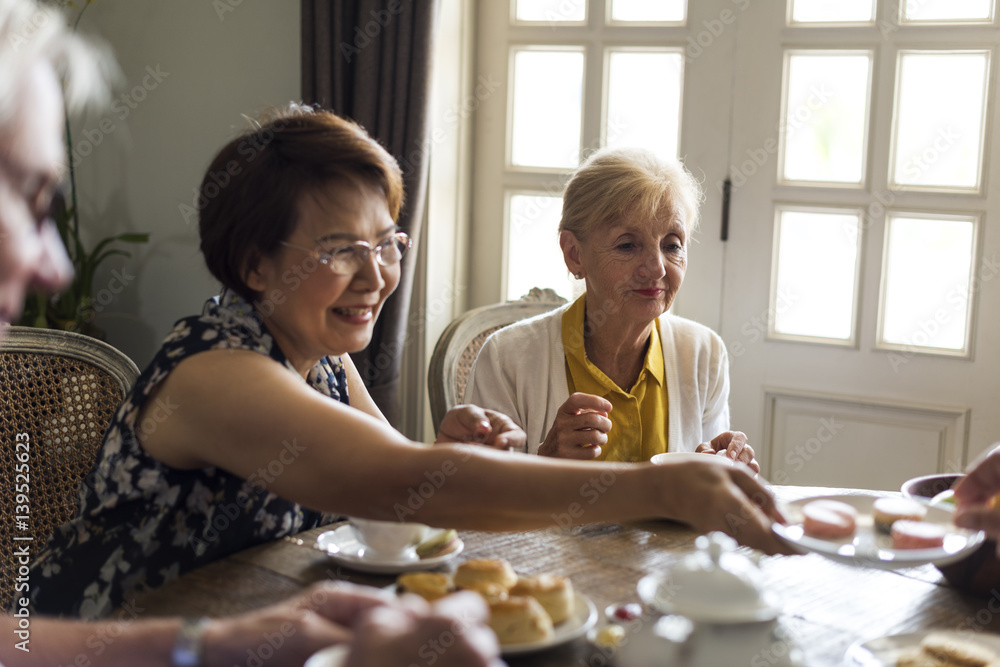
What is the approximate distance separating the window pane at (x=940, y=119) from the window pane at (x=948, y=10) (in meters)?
0.10

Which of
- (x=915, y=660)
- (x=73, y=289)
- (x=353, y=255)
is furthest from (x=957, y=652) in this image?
(x=73, y=289)

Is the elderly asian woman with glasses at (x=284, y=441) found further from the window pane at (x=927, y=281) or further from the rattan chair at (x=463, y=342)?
the window pane at (x=927, y=281)

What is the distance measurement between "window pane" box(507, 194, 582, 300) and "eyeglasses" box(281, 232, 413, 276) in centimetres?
161

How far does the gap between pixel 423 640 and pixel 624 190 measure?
1405 mm

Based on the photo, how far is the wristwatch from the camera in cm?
88

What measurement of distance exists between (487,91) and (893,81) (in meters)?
1.25

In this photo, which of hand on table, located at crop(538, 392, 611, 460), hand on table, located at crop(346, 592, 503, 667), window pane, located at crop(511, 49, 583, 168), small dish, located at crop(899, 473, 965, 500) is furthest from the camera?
window pane, located at crop(511, 49, 583, 168)

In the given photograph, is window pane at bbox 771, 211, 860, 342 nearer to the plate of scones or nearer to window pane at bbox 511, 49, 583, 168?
window pane at bbox 511, 49, 583, 168

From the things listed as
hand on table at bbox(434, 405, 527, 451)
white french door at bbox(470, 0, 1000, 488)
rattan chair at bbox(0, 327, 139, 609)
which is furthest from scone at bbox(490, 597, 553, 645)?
white french door at bbox(470, 0, 1000, 488)

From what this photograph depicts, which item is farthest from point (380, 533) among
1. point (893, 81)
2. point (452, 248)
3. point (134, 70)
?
point (134, 70)

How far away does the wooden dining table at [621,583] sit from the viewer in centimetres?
109

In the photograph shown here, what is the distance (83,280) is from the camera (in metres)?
3.17

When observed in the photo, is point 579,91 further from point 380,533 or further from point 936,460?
point 380,533

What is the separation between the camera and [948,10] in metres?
2.54
